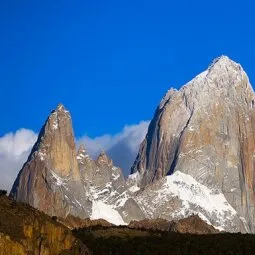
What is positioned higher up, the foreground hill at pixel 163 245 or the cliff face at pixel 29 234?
the foreground hill at pixel 163 245

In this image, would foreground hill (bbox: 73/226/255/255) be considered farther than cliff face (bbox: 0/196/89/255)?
Yes

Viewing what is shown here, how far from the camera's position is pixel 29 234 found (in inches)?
4811

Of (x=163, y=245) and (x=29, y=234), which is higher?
(x=163, y=245)

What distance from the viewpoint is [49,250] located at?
12581cm

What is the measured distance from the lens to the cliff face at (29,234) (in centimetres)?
11606

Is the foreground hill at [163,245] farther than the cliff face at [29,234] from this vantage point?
Yes

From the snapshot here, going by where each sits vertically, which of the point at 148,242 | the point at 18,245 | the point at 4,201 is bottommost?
the point at 18,245

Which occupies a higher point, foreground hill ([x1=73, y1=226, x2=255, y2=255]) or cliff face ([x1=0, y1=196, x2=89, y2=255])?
foreground hill ([x1=73, y1=226, x2=255, y2=255])

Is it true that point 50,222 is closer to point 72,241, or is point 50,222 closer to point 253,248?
point 72,241

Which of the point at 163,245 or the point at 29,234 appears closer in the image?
the point at 29,234

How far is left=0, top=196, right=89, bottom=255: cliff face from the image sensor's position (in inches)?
4569

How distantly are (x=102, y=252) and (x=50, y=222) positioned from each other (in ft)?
142

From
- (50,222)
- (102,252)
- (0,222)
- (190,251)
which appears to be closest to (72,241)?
(50,222)

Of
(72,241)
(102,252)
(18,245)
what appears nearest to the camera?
(18,245)
